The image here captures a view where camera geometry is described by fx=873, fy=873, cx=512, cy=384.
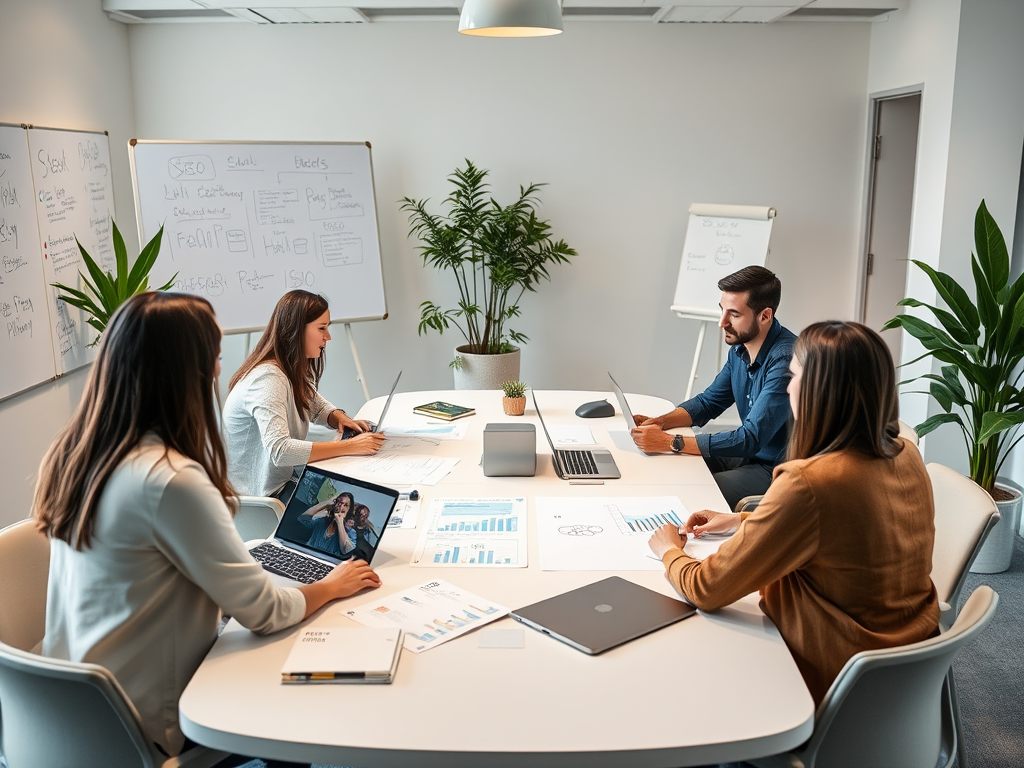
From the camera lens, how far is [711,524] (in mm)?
2096

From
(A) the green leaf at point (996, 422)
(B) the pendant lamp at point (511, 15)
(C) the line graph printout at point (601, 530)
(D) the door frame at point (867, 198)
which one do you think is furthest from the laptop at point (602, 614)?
(D) the door frame at point (867, 198)

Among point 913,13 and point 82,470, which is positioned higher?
point 913,13

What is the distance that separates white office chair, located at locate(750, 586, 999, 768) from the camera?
1.49m

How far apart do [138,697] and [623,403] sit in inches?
70.8

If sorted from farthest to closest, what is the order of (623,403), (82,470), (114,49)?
(114,49) < (623,403) < (82,470)

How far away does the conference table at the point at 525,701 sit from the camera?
4.33 feet

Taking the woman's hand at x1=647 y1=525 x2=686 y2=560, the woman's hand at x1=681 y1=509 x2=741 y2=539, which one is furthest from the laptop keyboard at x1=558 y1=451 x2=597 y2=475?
the woman's hand at x1=647 y1=525 x2=686 y2=560

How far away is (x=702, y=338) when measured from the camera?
5.04 meters

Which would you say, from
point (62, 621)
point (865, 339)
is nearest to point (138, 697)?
point (62, 621)

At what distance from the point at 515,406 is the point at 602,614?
5.22 feet

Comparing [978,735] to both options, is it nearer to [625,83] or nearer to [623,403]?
[623,403]

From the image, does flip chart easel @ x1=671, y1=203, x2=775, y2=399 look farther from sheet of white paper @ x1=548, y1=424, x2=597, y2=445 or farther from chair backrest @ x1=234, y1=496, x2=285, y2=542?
chair backrest @ x1=234, y1=496, x2=285, y2=542

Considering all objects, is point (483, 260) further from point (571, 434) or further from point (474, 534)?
point (474, 534)

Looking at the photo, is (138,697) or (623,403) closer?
(138,697)
